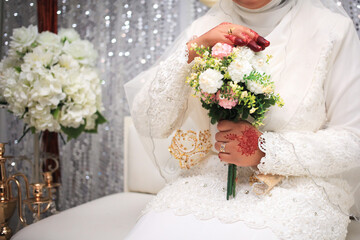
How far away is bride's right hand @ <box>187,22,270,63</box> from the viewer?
45.3 inches

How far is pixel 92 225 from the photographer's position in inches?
63.7

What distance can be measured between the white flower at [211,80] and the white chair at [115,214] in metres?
0.78

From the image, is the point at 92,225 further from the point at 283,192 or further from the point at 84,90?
the point at 283,192

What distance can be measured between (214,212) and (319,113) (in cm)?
54

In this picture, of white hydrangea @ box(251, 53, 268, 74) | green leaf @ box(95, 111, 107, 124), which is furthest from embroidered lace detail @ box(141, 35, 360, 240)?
green leaf @ box(95, 111, 107, 124)

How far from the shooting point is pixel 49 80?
183cm

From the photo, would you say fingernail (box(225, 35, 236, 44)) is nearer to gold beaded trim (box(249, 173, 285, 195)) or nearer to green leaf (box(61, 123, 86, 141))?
gold beaded trim (box(249, 173, 285, 195))

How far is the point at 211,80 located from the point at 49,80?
1077 millimetres

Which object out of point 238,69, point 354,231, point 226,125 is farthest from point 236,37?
point 354,231

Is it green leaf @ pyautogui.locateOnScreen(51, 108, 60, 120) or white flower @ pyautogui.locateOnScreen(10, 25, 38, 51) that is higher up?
white flower @ pyautogui.locateOnScreen(10, 25, 38, 51)

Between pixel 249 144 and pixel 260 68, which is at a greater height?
pixel 260 68

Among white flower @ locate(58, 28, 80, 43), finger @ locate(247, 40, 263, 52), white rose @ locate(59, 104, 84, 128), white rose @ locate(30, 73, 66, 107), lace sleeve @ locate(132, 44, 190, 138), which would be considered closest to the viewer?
finger @ locate(247, 40, 263, 52)

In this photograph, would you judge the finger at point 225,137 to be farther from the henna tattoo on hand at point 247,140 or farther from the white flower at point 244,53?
the white flower at point 244,53

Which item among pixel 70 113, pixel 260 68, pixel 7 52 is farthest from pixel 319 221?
pixel 7 52
